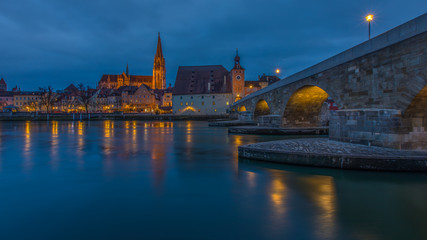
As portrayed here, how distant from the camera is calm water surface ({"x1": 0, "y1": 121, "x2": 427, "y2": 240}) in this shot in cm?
505

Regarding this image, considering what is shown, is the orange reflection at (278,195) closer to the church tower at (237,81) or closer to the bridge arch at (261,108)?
the bridge arch at (261,108)

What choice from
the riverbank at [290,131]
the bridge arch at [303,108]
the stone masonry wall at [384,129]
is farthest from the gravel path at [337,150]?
the riverbank at [290,131]

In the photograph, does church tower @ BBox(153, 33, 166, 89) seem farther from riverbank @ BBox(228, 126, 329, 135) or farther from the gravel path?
the gravel path

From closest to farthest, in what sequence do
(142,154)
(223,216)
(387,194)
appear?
(223,216) → (387,194) → (142,154)

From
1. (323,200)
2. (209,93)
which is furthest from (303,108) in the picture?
(209,93)

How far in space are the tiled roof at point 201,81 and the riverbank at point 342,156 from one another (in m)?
68.3

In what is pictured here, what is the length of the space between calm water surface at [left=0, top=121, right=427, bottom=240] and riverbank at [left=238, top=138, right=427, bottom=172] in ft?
1.10

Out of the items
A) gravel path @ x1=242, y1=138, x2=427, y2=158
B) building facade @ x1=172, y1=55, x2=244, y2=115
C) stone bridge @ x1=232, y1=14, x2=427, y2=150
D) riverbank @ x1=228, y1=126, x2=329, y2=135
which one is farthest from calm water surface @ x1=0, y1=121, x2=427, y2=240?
building facade @ x1=172, y1=55, x2=244, y2=115

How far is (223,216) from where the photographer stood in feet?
19.0

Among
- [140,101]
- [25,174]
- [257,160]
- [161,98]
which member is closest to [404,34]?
[257,160]

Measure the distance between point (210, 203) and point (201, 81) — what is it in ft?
252

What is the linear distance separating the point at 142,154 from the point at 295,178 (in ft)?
29.2

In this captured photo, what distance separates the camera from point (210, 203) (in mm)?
6645

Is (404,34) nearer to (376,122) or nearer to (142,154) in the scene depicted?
(376,122)
